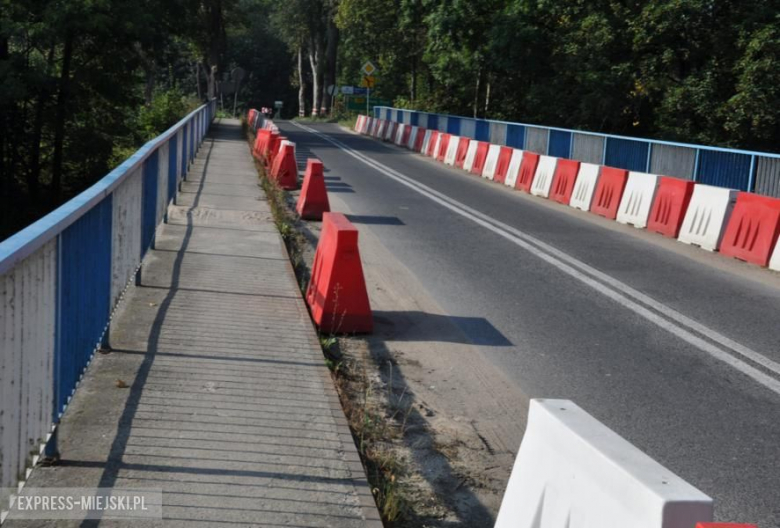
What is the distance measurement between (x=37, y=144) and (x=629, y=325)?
103 feet

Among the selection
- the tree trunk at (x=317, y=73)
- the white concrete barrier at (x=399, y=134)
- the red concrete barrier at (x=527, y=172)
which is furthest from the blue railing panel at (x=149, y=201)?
the tree trunk at (x=317, y=73)

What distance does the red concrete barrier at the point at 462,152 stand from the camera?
2735 cm

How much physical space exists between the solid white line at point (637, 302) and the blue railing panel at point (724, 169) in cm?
428

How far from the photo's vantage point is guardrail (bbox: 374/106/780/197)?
614 inches

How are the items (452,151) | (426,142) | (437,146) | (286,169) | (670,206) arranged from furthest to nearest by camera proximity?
(426,142) → (437,146) → (452,151) → (286,169) → (670,206)

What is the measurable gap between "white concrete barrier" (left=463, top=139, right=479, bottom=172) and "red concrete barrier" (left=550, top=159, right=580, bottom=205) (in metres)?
6.73

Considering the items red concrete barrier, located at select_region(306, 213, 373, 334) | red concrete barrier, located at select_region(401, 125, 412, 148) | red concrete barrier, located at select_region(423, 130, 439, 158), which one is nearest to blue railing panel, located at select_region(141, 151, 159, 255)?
red concrete barrier, located at select_region(306, 213, 373, 334)

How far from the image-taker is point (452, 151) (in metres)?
28.7

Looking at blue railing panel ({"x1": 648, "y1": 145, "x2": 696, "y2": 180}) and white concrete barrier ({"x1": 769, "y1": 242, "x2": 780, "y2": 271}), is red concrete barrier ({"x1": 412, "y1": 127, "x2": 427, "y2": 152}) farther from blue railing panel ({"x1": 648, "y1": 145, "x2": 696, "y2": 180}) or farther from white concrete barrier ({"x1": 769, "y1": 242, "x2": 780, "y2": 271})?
white concrete barrier ({"x1": 769, "y1": 242, "x2": 780, "y2": 271})

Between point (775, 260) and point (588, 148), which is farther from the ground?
point (588, 148)

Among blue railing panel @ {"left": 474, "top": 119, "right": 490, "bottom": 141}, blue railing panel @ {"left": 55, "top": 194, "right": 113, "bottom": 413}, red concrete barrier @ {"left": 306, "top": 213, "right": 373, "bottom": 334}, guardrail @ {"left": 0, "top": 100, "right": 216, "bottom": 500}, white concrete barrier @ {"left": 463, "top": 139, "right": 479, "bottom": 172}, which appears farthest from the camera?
blue railing panel @ {"left": 474, "top": 119, "right": 490, "bottom": 141}

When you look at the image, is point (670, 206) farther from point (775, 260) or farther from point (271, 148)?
point (271, 148)

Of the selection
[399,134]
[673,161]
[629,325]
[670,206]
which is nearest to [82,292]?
[629,325]

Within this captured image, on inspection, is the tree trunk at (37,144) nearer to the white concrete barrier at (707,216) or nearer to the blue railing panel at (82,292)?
the white concrete barrier at (707,216)
